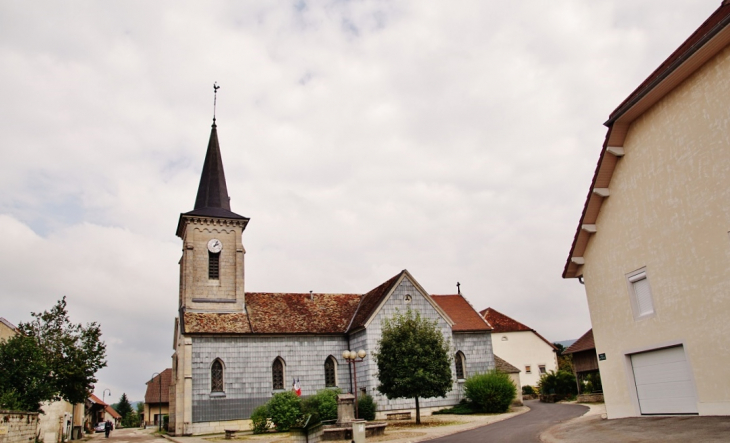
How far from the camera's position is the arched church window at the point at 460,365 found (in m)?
35.4

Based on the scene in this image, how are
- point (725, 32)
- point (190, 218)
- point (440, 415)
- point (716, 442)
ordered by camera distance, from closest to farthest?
1. point (716, 442)
2. point (725, 32)
3. point (440, 415)
4. point (190, 218)

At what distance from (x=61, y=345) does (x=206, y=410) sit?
8.69 m

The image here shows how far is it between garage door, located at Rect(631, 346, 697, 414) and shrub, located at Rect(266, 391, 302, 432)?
58.6 feet

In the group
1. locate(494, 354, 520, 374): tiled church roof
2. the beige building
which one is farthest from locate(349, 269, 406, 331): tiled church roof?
the beige building

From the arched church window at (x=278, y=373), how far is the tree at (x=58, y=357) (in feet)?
32.1

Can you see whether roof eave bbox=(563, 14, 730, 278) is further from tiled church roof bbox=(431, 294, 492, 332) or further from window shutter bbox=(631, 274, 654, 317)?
tiled church roof bbox=(431, 294, 492, 332)

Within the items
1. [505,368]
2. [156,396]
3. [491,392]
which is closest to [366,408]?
[491,392]

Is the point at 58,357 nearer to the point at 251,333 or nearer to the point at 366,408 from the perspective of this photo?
the point at 251,333

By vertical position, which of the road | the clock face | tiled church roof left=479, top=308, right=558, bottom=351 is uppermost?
the clock face

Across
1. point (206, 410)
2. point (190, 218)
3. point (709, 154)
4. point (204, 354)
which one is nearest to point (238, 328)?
point (204, 354)

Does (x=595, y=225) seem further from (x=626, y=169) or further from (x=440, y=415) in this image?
(x=440, y=415)

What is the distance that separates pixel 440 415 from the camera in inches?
1257

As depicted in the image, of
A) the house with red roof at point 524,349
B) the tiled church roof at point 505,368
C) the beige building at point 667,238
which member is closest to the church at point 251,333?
the tiled church roof at point 505,368

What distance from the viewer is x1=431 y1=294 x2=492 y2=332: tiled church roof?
3706 centimetres
